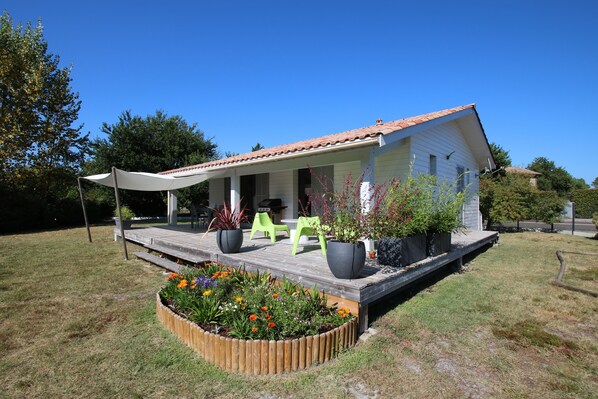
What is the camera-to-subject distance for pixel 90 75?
38.4 ft

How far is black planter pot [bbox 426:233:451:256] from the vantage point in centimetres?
502

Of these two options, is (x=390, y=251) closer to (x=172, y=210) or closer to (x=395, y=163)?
(x=395, y=163)

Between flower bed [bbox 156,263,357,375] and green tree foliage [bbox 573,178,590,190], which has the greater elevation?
green tree foliage [bbox 573,178,590,190]

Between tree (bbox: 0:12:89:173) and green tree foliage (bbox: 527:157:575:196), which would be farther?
green tree foliage (bbox: 527:157:575:196)

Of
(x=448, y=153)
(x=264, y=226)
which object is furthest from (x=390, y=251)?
(x=448, y=153)

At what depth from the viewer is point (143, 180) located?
826cm

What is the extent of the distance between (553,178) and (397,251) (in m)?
48.5

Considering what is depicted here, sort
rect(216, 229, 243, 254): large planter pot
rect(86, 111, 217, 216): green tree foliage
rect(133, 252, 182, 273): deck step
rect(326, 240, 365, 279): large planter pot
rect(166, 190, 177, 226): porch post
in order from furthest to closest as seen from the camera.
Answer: rect(86, 111, 217, 216): green tree foliage < rect(166, 190, 177, 226): porch post < rect(133, 252, 182, 273): deck step < rect(216, 229, 243, 254): large planter pot < rect(326, 240, 365, 279): large planter pot

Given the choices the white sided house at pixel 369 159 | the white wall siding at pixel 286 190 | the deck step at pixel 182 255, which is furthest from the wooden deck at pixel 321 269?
the white wall siding at pixel 286 190

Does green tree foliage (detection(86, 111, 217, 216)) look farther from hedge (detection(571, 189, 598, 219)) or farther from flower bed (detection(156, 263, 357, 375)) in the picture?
hedge (detection(571, 189, 598, 219))

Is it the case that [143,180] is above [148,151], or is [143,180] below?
below

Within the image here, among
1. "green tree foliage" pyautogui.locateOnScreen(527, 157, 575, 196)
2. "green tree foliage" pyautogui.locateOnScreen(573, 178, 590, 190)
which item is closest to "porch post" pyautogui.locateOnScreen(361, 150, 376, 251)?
"green tree foliage" pyautogui.locateOnScreen(527, 157, 575, 196)

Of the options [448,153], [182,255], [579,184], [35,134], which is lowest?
[182,255]

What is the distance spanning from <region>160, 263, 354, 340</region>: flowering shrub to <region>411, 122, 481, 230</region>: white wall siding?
14.6 feet
